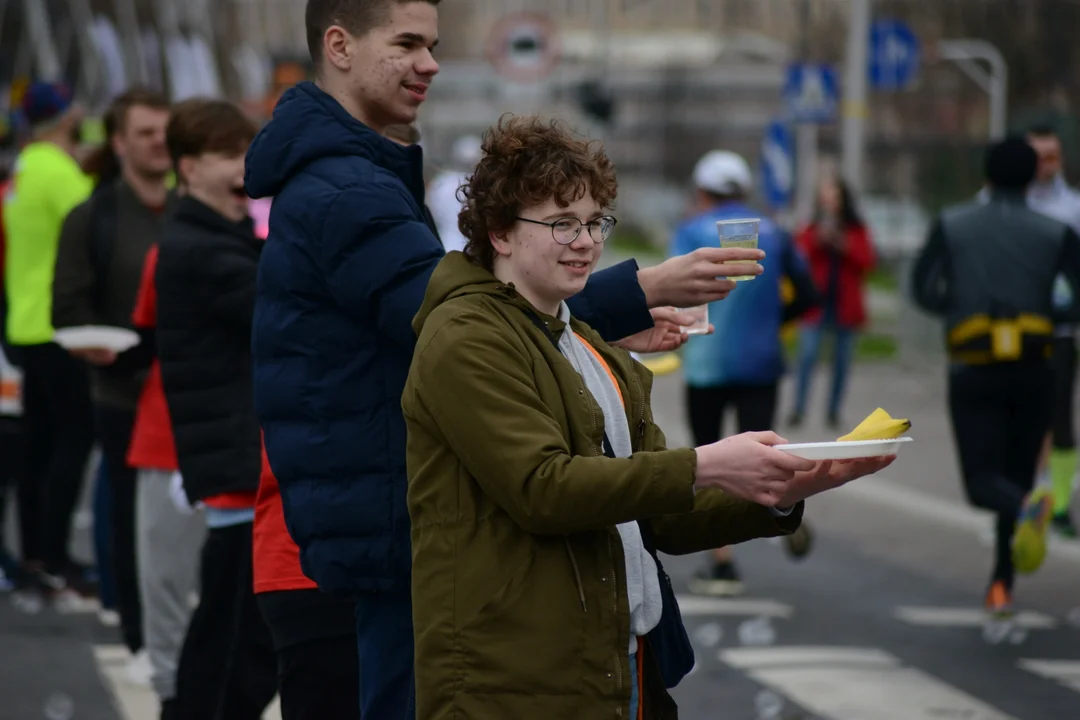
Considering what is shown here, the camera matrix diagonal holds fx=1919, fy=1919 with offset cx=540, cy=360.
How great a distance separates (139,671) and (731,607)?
109 inches

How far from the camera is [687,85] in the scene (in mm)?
53156

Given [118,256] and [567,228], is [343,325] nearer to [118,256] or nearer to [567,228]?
[567,228]

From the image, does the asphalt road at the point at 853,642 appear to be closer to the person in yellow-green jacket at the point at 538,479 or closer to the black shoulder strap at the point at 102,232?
the black shoulder strap at the point at 102,232

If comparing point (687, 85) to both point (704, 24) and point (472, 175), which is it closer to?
point (704, 24)

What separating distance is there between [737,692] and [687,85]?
47.3 m

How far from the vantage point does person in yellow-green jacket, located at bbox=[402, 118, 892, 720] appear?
10.1 ft

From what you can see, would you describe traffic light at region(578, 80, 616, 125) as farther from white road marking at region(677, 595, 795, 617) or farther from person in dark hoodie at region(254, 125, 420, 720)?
person in dark hoodie at region(254, 125, 420, 720)

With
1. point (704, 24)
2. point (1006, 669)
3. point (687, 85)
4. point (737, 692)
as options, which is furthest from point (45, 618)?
point (704, 24)

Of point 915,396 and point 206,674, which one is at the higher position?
point 206,674

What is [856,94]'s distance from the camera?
20656 mm

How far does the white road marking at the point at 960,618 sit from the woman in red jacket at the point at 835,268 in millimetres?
7208

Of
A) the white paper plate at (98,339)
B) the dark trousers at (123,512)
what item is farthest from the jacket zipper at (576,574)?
the dark trousers at (123,512)

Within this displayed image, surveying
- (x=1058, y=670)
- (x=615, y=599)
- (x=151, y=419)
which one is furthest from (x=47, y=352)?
(x=615, y=599)

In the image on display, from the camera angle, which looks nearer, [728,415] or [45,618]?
[45,618]
